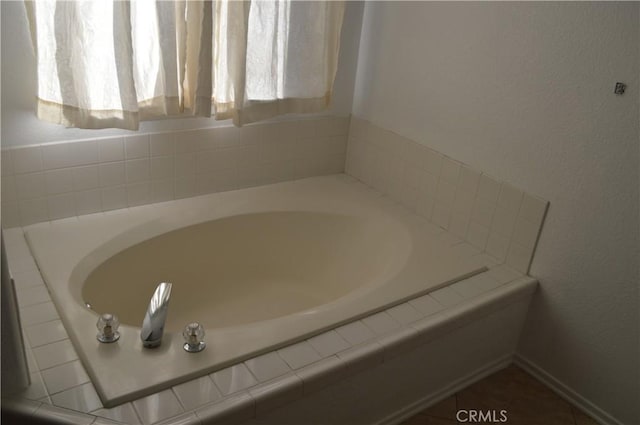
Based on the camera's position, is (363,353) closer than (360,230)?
Yes

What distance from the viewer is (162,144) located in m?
2.16

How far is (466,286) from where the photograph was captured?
1929mm

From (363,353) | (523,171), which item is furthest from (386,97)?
(363,353)

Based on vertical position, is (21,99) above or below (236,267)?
above

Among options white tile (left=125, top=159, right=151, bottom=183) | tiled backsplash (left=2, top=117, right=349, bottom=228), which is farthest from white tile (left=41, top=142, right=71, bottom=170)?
white tile (left=125, top=159, right=151, bottom=183)

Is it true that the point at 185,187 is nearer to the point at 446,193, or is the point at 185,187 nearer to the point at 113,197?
the point at 113,197

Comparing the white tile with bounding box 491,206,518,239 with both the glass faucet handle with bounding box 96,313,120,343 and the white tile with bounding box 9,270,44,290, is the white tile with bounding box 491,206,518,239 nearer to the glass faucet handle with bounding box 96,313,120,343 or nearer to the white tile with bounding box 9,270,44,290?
the glass faucet handle with bounding box 96,313,120,343

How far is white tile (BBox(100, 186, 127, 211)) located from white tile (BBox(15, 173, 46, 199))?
8.0 inches

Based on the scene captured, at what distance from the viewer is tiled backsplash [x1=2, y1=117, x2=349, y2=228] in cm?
196

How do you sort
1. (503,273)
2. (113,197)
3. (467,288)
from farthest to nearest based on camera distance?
(113,197) < (503,273) < (467,288)

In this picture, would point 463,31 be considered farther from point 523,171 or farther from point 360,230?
point 360,230

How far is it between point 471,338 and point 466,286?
0.56 feet

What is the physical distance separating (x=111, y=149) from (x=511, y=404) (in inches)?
64.4

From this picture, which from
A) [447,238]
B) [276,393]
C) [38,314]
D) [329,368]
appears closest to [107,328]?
[38,314]
